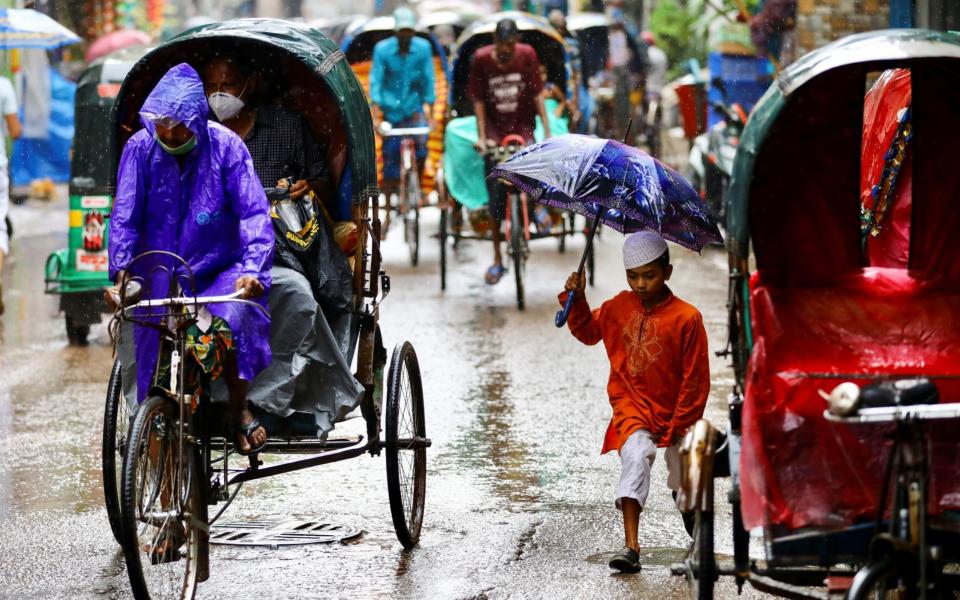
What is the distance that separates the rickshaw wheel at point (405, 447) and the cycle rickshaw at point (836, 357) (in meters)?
1.45

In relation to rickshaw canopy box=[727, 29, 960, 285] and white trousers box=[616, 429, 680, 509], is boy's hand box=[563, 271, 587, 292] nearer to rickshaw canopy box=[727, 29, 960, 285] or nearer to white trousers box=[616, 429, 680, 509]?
white trousers box=[616, 429, 680, 509]

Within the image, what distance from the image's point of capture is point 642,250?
6.18m

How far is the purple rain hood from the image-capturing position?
5.83 m

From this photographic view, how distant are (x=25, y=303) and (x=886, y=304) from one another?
986 cm

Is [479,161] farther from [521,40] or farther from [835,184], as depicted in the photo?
[835,184]

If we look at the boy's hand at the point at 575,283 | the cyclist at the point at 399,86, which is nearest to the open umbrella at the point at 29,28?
the cyclist at the point at 399,86

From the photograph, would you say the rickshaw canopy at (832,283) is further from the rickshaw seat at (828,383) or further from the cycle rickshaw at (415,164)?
the cycle rickshaw at (415,164)

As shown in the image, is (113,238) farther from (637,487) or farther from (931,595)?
(931,595)

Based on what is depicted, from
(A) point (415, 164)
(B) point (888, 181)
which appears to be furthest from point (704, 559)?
(A) point (415, 164)

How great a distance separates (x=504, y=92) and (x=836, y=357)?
28.3 feet

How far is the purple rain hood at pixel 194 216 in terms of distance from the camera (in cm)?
583

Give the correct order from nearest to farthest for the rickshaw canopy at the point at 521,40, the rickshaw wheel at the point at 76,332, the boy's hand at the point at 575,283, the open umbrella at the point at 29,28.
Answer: the boy's hand at the point at 575,283
the rickshaw wheel at the point at 76,332
the open umbrella at the point at 29,28
the rickshaw canopy at the point at 521,40

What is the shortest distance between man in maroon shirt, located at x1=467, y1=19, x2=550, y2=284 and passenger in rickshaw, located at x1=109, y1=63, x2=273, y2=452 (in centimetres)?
753

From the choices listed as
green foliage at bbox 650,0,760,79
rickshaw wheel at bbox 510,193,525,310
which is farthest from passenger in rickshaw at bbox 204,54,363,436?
green foliage at bbox 650,0,760,79
